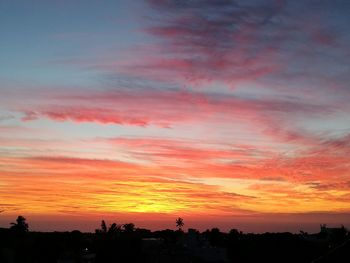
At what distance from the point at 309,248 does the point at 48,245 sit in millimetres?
44598

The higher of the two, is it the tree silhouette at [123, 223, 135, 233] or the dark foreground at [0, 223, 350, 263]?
the tree silhouette at [123, 223, 135, 233]

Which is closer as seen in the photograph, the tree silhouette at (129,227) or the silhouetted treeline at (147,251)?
the silhouetted treeline at (147,251)

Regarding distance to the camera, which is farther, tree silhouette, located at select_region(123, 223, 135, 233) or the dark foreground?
tree silhouette, located at select_region(123, 223, 135, 233)

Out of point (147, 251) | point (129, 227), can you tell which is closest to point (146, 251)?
point (147, 251)

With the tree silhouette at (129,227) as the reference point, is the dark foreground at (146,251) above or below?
below

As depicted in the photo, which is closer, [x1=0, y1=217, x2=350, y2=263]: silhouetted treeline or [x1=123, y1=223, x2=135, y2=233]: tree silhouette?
[x1=0, y1=217, x2=350, y2=263]: silhouetted treeline

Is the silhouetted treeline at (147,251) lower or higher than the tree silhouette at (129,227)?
lower

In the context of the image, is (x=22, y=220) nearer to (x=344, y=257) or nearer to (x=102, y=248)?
(x=102, y=248)

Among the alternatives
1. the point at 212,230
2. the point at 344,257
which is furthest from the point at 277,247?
the point at 344,257

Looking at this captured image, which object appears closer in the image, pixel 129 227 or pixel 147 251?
pixel 147 251

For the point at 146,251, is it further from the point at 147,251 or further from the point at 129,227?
the point at 129,227

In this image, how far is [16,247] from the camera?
65688 mm

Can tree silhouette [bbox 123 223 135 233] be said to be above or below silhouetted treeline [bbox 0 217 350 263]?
above

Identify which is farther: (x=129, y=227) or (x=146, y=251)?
(x=129, y=227)
